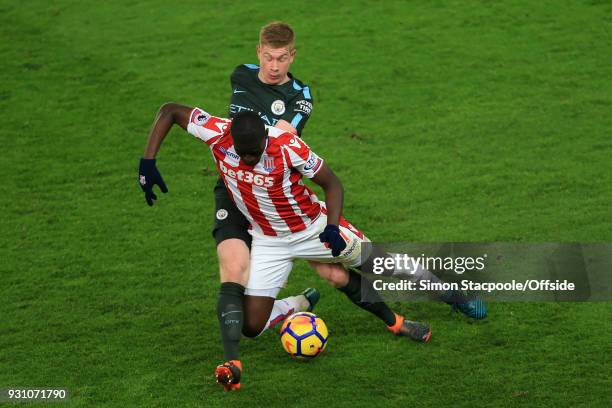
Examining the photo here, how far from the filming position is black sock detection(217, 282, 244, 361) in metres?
6.55

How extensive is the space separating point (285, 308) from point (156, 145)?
1571mm

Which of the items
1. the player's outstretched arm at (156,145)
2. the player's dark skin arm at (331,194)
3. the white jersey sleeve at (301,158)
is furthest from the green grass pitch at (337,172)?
the white jersey sleeve at (301,158)

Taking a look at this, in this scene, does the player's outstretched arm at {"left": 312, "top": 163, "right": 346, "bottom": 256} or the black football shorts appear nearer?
the player's outstretched arm at {"left": 312, "top": 163, "right": 346, "bottom": 256}

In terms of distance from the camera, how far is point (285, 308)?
7.46 meters

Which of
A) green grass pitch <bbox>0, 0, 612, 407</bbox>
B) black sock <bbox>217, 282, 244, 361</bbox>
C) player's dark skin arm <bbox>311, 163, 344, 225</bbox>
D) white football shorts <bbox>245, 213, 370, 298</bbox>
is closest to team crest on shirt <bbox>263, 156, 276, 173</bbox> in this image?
player's dark skin arm <bbox>311, 163, 344, 225</bbox>

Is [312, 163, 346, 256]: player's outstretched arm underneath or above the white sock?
above

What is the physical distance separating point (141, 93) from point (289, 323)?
245 inches

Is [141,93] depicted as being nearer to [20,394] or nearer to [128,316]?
[128,316]

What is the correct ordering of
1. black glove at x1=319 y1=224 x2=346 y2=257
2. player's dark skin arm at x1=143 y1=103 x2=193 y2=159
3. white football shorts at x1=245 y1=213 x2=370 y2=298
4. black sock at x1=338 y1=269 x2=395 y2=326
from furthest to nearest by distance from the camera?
black sock at x1=338 y1=269 x2=395 y2=326 → white football shorts at x1=245 y1=213 x2=370 y2=298 → player's dark skin arm at x1=143 y1=103 x2=193 y2=159 → black glove at x1=319 y1=224 x2=346 y2=257

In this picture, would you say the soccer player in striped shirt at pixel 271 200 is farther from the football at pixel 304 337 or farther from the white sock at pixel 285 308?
the football at pixel 304 337

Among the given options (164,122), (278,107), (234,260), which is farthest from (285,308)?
(164,122)

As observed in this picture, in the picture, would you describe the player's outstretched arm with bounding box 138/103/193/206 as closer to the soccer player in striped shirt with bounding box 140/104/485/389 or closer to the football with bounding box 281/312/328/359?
the soccer player in striped shirt with bounding box 140/104/485/389

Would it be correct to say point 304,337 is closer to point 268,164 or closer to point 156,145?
point 268,164

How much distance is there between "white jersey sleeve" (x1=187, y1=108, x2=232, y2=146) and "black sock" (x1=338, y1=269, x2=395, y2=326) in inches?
56.7
